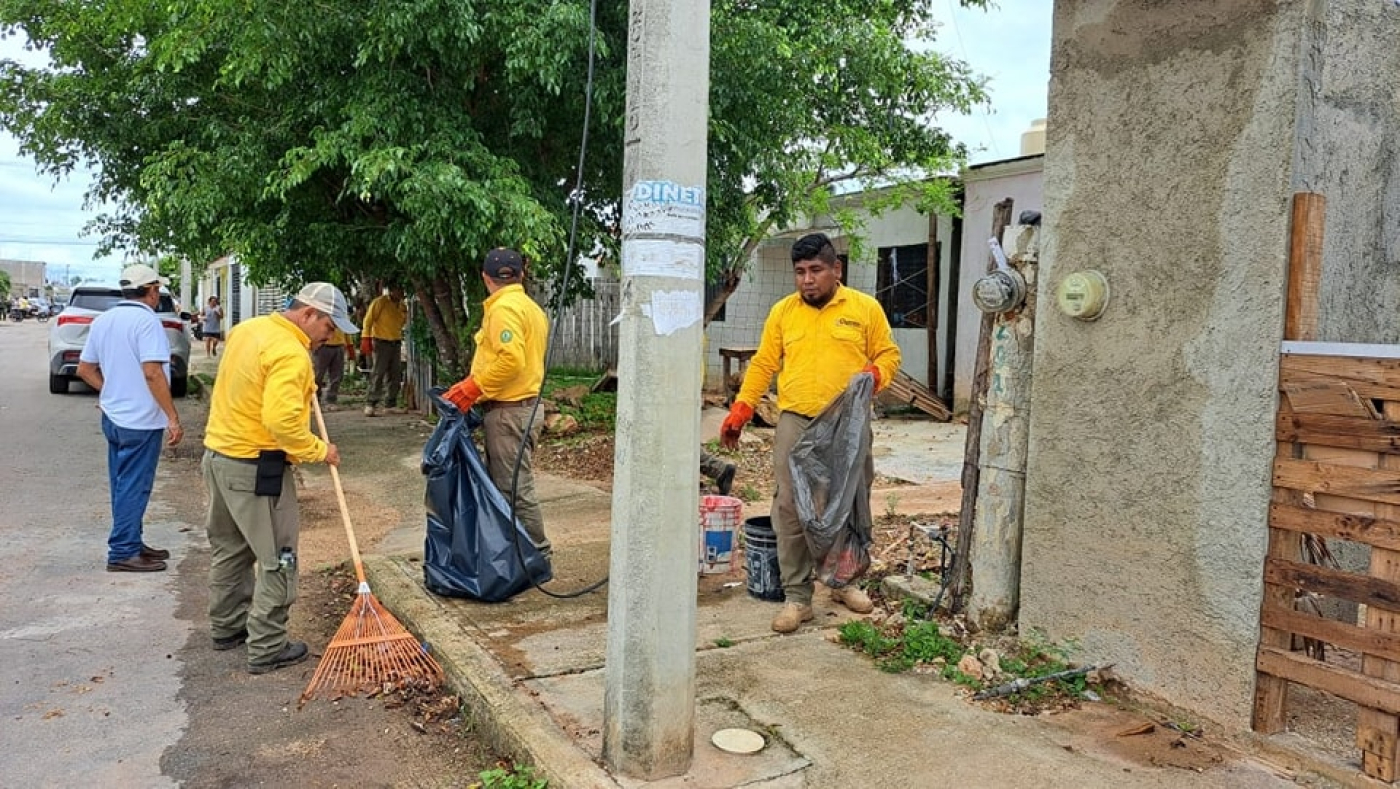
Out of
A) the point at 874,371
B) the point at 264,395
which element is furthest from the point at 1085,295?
the point at 264,395

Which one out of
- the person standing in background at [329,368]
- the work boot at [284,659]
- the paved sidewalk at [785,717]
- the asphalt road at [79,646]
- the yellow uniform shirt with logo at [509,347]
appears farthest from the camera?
the person standing in background at [329,368]

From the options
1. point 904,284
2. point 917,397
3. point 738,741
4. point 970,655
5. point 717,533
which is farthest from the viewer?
point 904,284

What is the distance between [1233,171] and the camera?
334cm

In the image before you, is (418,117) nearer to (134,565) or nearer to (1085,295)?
(134,565)

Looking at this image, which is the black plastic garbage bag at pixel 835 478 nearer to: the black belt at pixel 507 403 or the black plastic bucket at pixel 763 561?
the black plastic bucket at pixel 763 561

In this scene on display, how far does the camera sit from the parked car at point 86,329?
14.3m

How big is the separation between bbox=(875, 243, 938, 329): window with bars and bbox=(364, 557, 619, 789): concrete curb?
10994 mm

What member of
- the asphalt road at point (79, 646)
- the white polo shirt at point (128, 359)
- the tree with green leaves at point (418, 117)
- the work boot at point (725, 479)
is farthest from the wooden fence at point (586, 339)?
the white polo shirt at point (128, 359)

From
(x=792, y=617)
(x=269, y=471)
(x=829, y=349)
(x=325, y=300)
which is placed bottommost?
(x=792, y=617)

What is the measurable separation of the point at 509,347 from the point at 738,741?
253cm

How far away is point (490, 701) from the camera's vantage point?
12.1 feet

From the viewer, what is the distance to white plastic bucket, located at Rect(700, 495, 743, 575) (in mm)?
5371

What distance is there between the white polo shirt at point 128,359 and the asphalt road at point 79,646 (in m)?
1.00

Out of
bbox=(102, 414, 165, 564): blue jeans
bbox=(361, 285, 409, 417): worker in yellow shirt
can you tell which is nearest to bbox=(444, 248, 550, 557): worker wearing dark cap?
bbox=(102, 414, 165, 564): blue jeans
